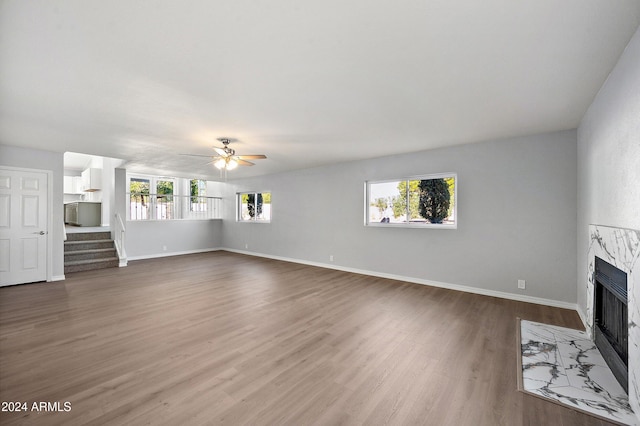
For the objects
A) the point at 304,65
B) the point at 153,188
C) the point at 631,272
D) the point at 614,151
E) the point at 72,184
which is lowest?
the point at 631,272

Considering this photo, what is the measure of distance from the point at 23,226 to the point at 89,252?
66.4 inches

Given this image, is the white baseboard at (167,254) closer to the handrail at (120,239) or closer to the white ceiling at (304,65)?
the handrail at (120,239)

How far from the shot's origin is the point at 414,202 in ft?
17.3

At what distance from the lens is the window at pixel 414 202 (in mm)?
4883

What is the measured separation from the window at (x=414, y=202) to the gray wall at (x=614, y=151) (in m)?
1.80

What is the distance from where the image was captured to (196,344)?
2.76 m

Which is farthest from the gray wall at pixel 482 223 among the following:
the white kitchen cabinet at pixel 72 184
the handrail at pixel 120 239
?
the white kitchen cabinet at pixel 72 184

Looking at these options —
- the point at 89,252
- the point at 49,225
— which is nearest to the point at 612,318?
the point at 49,225

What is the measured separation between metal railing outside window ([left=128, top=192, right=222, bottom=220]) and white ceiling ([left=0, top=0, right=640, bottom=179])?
4.45 meters

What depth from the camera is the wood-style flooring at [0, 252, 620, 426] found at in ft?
5.98

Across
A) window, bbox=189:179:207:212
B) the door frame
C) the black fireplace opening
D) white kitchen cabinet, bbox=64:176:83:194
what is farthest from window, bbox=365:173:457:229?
white kitchen cabinet, bbox=64:176:83:194

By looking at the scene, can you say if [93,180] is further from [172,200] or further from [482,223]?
[482,223]

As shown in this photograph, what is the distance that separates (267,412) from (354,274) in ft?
13.8

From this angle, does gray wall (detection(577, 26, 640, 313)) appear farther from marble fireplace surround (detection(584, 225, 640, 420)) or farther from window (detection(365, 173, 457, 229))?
window (detection(365, 173, 457, 229))
